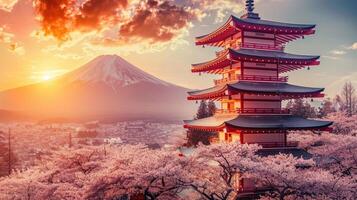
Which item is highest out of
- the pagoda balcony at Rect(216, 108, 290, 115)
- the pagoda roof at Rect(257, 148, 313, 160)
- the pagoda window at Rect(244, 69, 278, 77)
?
the pagoda window at Rect(244, 69, 278, 77)

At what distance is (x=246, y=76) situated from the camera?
78.5ft

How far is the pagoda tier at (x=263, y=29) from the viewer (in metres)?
24.0

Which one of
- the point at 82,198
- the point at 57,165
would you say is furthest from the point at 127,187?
the point at 57,165

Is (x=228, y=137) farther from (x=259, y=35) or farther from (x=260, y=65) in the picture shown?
(x=259, y=35)

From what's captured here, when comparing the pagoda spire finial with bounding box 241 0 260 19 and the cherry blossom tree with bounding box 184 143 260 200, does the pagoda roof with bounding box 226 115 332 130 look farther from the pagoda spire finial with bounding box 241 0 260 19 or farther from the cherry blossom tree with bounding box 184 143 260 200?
the pagoda spire finial with bounding box 241 0 260 19

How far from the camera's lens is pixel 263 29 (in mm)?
24453

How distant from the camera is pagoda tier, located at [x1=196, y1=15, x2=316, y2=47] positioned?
943 inches

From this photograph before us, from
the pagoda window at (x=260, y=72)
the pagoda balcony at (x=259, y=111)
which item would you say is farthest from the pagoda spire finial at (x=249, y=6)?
the pagoda balcony at (x=259, y=111)

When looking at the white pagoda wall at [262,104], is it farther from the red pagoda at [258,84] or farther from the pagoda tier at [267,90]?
the pagoda tier at [267,90]

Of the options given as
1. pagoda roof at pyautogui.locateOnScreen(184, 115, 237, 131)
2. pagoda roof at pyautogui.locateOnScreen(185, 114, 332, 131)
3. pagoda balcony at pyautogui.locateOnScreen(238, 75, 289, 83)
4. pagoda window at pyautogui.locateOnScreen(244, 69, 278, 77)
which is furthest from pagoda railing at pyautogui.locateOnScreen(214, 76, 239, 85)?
pagoda roof at pyautogui.locateOnScreen(185, 114, 332, 131)

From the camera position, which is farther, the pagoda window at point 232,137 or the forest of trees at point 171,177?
the pagoda window at point 232,137

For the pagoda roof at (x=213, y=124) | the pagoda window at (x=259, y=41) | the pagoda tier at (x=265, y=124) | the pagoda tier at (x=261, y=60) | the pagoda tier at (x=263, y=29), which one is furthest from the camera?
the pagoda window at (x=259, y=41)

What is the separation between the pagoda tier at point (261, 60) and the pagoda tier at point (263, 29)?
1.46 meters

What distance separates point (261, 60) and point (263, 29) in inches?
93.2
